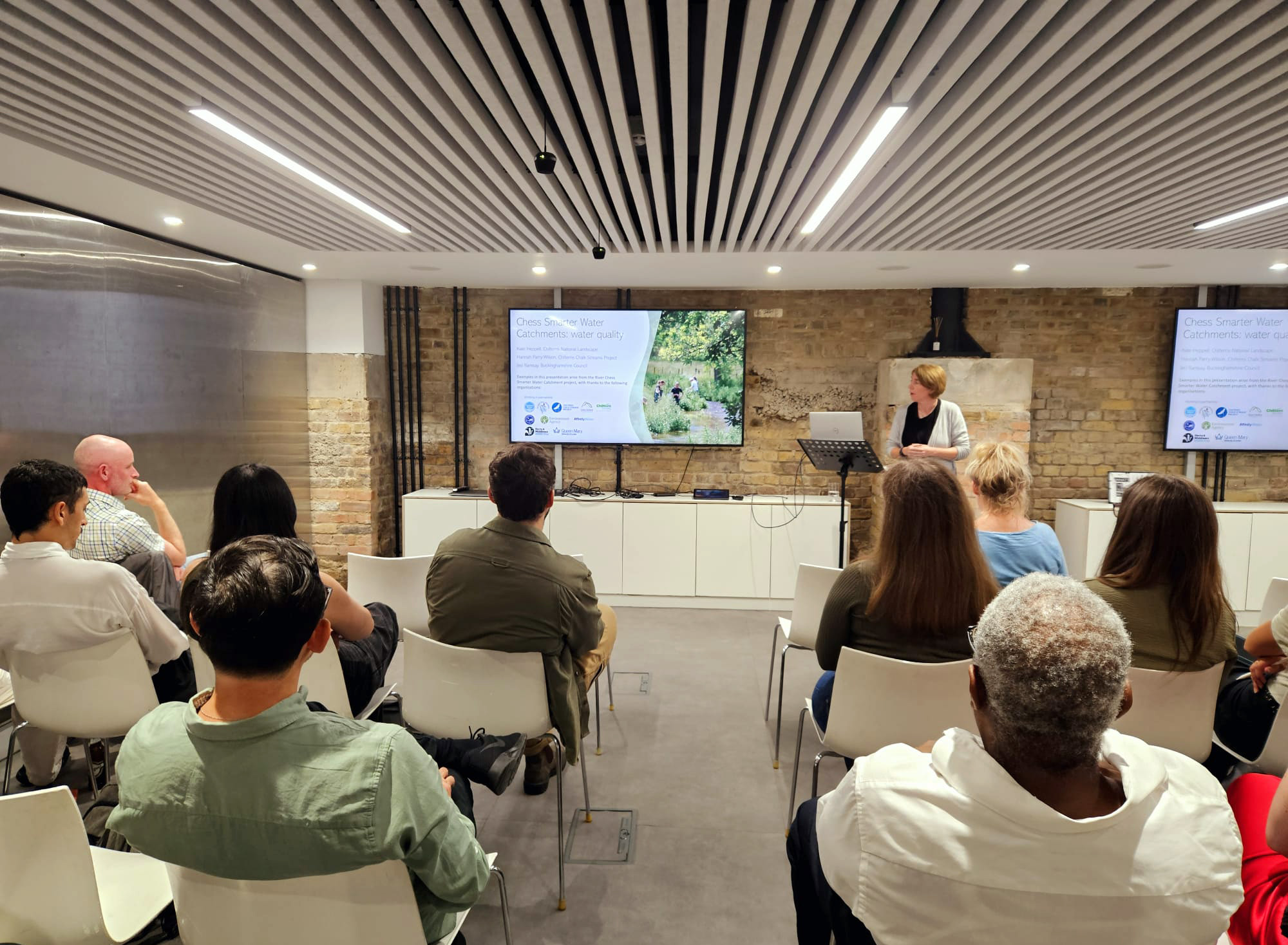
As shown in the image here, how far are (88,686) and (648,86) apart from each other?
8.34 ft

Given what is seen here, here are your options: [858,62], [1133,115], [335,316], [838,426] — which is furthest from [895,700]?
[335,316]

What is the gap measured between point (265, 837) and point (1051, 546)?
2.70 meters

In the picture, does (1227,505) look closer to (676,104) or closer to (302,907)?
(676,104)

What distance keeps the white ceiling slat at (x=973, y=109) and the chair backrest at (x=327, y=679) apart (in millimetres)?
2495

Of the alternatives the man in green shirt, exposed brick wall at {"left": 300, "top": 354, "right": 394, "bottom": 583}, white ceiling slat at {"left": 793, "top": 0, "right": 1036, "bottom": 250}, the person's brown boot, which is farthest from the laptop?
the man in green shirt

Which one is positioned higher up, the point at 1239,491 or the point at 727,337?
the point at 727,337

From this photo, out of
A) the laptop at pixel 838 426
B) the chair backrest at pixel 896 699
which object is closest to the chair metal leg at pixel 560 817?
the chair backrest at pixel 896 699

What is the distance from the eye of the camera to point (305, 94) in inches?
90.0

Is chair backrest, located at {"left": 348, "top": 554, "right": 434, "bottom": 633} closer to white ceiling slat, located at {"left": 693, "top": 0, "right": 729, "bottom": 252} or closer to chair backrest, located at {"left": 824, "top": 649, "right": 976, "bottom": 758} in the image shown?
chair backrest, located at {"left": 824, "top": 649, "right": 976, "bottom": 758}

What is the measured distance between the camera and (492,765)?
1852mm

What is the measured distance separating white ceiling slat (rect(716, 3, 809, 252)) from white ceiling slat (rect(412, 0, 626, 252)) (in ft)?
2.53

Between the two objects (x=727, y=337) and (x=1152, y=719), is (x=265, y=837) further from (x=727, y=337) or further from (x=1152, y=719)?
(x=727, y=337)

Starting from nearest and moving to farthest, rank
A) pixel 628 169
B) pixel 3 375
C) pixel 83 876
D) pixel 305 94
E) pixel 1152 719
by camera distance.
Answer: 1. pixel 83 876
2. pixel 1152 719
3. pixel 305 94
4. pixel 628 169
5. pixel 3 375

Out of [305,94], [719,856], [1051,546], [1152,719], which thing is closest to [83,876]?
[719,856]
